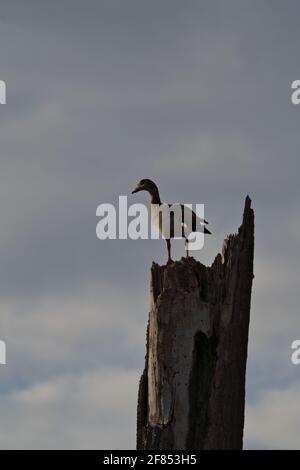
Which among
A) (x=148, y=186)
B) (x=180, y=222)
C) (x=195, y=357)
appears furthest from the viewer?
(x=148, y=186)

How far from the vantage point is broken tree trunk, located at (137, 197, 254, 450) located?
17125 millimetres

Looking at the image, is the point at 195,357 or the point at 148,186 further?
the point at 148,186

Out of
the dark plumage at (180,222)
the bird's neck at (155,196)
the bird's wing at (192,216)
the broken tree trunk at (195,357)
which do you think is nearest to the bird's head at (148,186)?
the bird's neck at (155,196)

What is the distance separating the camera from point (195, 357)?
56.5 feet

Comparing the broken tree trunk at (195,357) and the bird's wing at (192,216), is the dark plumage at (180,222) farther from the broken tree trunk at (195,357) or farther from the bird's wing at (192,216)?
the broken tree trunk at (195,357)

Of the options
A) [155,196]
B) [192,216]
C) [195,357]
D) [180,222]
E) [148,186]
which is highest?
[148,186]

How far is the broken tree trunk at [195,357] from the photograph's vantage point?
17.1 meters

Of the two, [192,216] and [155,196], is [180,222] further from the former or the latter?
[155,196]

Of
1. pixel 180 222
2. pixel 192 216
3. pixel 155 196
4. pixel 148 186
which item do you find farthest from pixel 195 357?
pixel 148 186

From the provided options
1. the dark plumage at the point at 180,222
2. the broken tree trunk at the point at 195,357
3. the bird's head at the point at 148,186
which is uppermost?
the bird's head at the point at 148,186
